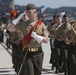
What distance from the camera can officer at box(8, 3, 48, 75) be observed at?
7027mm

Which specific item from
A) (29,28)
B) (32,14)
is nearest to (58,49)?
(29,28)

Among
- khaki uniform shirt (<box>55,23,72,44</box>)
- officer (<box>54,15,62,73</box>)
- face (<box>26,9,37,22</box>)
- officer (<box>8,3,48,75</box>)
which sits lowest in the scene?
officer (<box>54,15,62,73</box>)

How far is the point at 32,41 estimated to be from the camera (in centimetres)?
710

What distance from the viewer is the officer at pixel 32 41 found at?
7.03 meters

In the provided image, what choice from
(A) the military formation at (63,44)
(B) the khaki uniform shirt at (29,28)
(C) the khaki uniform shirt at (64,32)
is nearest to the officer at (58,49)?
(A) the military formation at (63,44)

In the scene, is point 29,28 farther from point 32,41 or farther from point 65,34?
point 65,34

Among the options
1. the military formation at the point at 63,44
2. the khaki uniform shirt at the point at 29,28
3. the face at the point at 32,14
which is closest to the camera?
the face at the point at 32,14

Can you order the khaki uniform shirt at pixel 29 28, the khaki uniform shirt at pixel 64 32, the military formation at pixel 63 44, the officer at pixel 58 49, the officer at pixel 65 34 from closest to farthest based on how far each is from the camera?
the khaki uniform shirt at pixel 29 28, the military formation at pixel 63 44, the khaki uniform shirt at pixel 64 32, the officer at pixel 65 34, the officer at pixel 58 49

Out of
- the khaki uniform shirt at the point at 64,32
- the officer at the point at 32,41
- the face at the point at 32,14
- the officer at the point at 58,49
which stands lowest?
the officer at the point at 58,49

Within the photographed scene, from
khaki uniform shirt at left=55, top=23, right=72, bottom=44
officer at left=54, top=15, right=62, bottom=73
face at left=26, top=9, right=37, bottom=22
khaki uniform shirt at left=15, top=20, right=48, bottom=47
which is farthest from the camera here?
officer at left=54, top=15, right=62, bottom=73

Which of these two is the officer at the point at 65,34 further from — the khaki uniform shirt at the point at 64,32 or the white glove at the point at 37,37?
the white glove at the point at 37,37

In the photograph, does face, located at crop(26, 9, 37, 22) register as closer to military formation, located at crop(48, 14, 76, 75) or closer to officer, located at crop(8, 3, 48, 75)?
officer, located at crop(8, 3, 48, 75)

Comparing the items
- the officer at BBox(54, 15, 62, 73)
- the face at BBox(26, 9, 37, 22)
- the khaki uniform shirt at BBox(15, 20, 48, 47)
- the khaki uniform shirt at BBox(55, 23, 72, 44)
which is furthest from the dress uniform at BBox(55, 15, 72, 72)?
the face at BBox(26, 9, 37, 22)

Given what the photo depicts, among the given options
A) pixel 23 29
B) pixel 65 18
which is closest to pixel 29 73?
pixel 23 29
